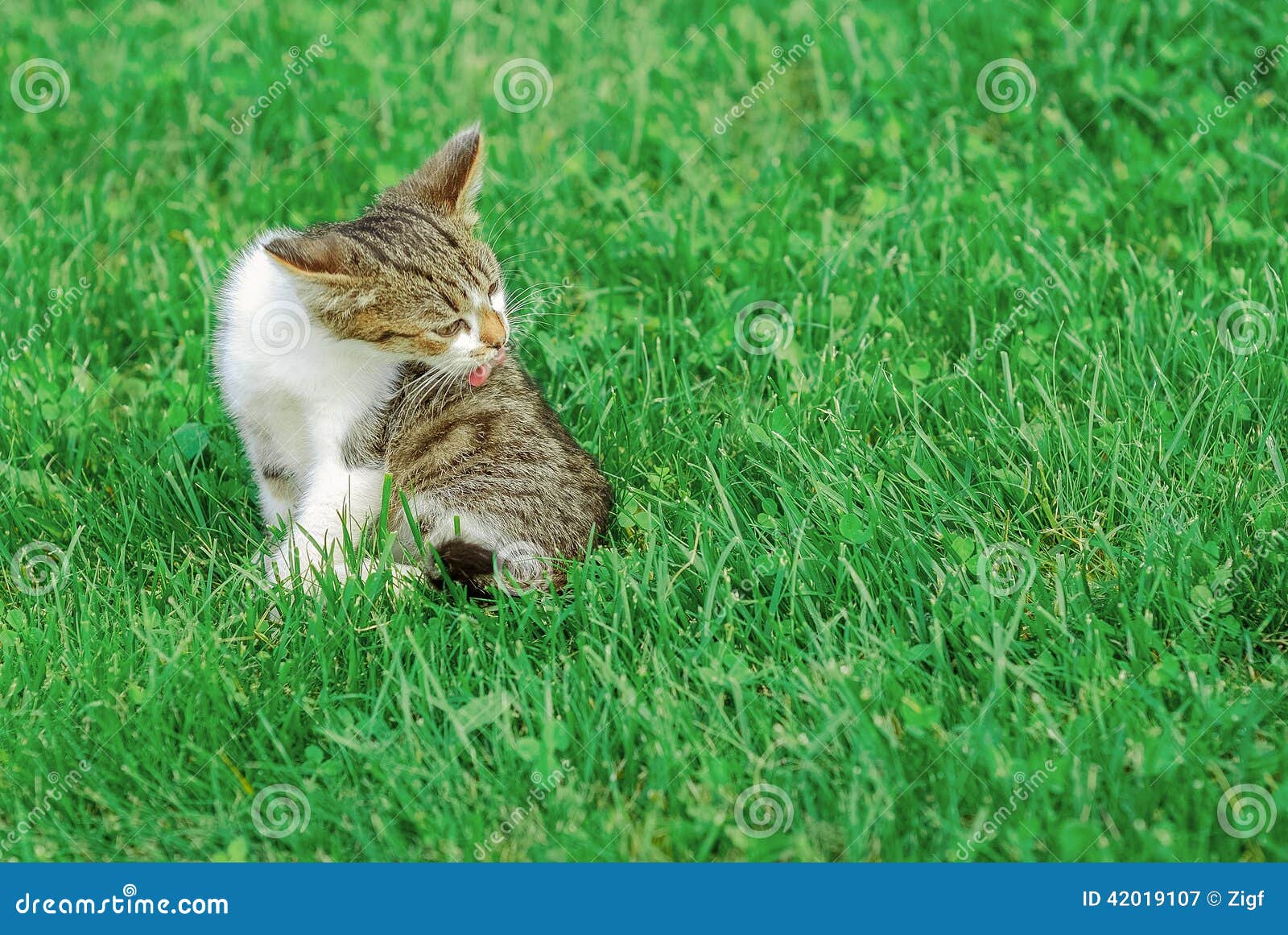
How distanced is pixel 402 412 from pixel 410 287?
0.37 m

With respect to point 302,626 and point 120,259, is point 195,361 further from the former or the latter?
point 302,626

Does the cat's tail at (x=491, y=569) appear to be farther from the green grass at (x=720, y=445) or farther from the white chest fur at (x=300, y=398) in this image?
the white chest fur at (x=300, y=398)

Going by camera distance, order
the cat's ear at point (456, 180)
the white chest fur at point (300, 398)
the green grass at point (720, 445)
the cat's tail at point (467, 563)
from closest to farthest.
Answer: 1. the green grass at point (720, 445)
2. the cat's tail at point (467, 563)
3. the white chest fur at point (300, 398)
4. the cat's ear at point (456, 180)

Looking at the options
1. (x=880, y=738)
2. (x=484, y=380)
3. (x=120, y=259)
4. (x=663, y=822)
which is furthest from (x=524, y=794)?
(x=120, y=259)

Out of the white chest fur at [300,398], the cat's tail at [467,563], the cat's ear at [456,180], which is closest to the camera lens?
the cat's tail at [467,563]

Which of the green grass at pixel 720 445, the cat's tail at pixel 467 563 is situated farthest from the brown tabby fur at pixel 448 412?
the green grass at pixel 720 445

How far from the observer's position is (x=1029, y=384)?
→ 384 centimetres

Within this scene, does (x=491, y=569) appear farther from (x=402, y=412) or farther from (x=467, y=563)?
(x=402, y=412)

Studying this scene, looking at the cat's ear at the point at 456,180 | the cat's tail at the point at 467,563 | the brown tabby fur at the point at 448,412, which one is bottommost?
the cat's tail at the point at 467,563

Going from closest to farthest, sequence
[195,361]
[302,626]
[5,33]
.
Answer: [302,626], [195,361], [5,33]

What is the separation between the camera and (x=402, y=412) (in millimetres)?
3568

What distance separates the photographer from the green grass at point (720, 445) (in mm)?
2725

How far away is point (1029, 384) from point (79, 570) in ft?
9.14

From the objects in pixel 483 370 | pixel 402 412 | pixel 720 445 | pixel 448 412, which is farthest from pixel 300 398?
pixel 720 445
